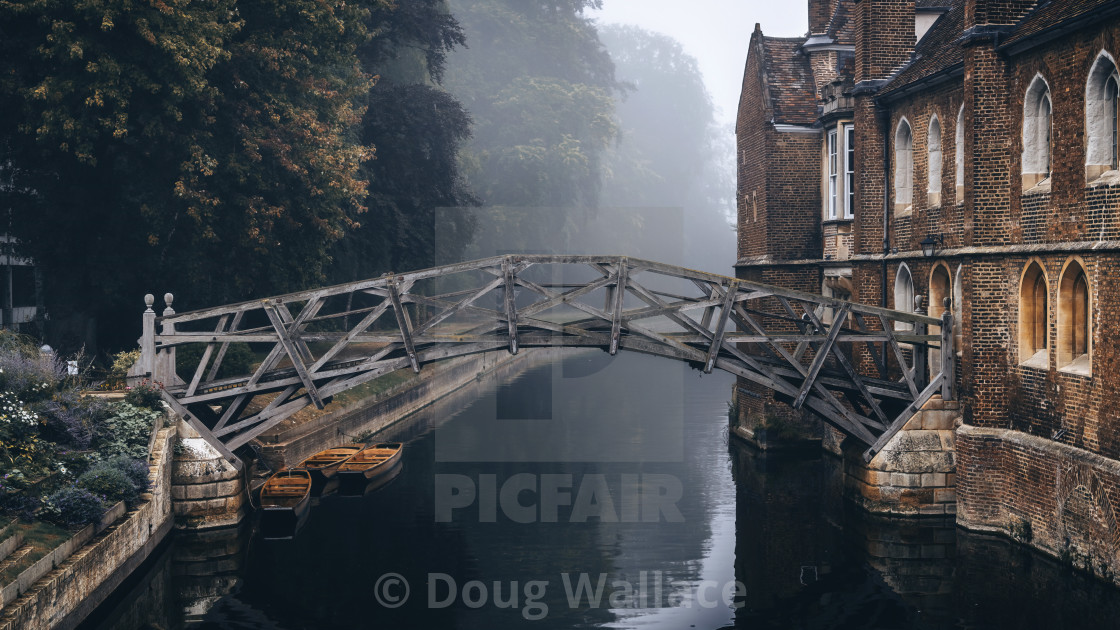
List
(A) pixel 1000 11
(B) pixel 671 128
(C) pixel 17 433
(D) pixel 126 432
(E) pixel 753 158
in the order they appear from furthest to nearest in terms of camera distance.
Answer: (B) pixel 671 128
(E) pixel 753 158
(A) pixel 1000 11
(D) pixel 126 432
(C) pixel 17 433

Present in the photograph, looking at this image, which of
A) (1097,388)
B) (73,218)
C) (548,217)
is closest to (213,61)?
(73,218)

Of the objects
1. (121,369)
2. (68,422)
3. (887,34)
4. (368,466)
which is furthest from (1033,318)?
(121,369)

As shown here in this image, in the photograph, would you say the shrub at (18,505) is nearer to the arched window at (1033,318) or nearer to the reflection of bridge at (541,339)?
the reflection of bridge at (541,339)

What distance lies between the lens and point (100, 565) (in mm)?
15539

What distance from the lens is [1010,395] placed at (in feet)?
63.9

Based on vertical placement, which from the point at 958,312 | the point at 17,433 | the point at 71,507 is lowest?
the point at 71,507

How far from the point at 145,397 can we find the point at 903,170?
710 inches

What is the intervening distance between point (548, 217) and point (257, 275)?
4426cm

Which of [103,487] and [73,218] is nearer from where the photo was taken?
[103,487]

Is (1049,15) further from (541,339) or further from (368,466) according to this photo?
(368,466)

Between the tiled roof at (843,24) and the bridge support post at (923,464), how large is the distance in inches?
541

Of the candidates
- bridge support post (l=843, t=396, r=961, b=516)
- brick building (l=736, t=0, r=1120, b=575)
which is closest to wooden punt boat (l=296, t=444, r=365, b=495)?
bridge support post (l=843, t=396, r=961, b=516)

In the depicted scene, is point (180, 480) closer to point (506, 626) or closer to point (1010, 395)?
point (506, 626)

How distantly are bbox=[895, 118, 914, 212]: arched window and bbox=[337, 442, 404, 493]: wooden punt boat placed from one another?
1431 cm
